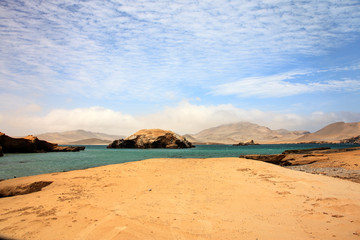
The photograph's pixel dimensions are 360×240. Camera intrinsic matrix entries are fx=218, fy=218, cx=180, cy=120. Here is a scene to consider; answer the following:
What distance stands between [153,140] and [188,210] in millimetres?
74084

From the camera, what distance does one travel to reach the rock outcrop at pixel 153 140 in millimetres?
79375

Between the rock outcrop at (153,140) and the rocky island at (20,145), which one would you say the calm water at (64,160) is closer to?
the rocky island at (20,145)

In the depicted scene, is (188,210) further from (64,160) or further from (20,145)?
(20,145)

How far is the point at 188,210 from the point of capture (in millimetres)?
5684

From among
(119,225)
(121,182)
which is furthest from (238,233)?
(121,182)

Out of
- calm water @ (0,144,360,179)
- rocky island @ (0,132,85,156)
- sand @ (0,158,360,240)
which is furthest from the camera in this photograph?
rocky island @ (0,132,85,156)

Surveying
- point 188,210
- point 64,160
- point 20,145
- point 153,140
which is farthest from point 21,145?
point 188,210

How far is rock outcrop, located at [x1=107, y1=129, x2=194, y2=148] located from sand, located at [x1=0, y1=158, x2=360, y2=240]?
70484 millimetres

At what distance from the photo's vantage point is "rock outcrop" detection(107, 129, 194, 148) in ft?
260

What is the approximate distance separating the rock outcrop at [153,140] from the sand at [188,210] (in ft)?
231

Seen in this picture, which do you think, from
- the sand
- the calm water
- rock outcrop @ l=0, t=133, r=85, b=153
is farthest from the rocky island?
the sand

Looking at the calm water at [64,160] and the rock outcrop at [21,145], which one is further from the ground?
the rock outcrop at [21,145]

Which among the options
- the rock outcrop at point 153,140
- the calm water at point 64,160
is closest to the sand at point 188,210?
the calm water at point 64,160

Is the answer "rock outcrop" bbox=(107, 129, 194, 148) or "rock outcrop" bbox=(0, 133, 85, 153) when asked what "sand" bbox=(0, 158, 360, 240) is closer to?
"rock outcrop" bbox=(0, 133, 85, 153)
